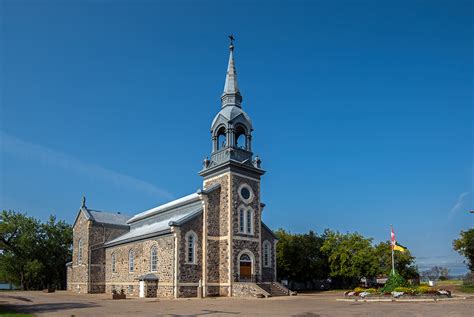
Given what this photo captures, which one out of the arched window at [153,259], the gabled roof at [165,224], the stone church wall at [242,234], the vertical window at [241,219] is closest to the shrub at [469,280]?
the stone church wall at [242,234]

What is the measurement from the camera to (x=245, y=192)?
125 ft

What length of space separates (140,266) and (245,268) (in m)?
9.76

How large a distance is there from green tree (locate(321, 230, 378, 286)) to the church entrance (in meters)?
15.4

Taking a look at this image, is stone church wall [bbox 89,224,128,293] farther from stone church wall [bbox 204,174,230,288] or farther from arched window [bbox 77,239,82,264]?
stone church wall [bbox 204,174,230,288]

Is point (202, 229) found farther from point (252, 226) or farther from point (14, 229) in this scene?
point (14, 229)

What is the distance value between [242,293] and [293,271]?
709 inches

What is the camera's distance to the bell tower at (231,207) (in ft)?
116

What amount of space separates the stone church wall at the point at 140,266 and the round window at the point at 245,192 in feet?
23.9

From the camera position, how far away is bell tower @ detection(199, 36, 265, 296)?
116 ft

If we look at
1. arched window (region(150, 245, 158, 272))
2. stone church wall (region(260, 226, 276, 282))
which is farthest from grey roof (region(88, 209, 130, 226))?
stone church wall (region(260, 226, 276, 282))

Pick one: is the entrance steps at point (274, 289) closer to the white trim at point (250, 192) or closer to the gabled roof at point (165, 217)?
the white trim at point (250, 192)

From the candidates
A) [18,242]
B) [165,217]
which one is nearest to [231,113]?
[165,217]

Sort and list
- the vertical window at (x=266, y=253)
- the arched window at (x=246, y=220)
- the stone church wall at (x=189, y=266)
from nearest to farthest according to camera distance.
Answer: the stone church wall at (x=189, y=266), the arched window at (x=246, y=220), the vertical window at (x=266, y=253)

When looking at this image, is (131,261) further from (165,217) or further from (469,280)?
(469,280)
